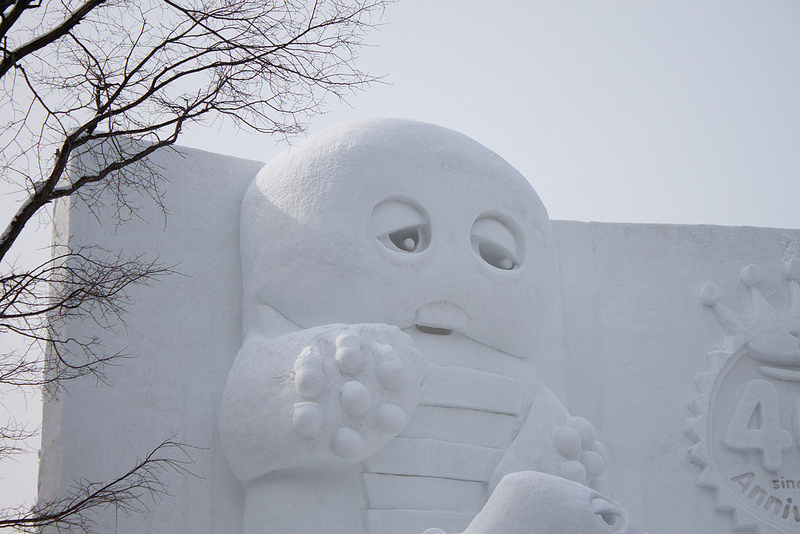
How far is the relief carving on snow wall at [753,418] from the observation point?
6.13 m

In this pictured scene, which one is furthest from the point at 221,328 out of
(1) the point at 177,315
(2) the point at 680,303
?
(2) the point at 680,303

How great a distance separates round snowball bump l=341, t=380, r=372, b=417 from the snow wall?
0.94m

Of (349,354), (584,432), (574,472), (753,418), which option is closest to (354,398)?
(349,354)

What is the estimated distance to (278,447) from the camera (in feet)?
15.4

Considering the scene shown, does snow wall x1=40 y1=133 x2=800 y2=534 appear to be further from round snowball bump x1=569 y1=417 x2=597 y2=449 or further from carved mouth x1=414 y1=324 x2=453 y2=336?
carved mouth x1=414 y1=324 x2=453 y2=336

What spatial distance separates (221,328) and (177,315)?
24cm

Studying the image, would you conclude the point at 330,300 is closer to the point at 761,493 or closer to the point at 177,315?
the point at 177,315

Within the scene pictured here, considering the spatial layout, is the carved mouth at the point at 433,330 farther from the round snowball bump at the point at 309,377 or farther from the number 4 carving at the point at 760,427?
the number 4 carving at the point at 760,427

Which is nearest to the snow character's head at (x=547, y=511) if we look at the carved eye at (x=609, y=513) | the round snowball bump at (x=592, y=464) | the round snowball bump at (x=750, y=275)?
the carved eye at (x=609, y=513)

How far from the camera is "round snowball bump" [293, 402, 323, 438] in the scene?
4.53 meters

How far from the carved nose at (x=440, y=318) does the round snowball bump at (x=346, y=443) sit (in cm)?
83

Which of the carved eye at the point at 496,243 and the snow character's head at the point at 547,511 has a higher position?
the carved eye at the point at 496,243

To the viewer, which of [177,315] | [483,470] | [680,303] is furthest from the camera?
[680,303]

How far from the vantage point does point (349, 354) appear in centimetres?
461
